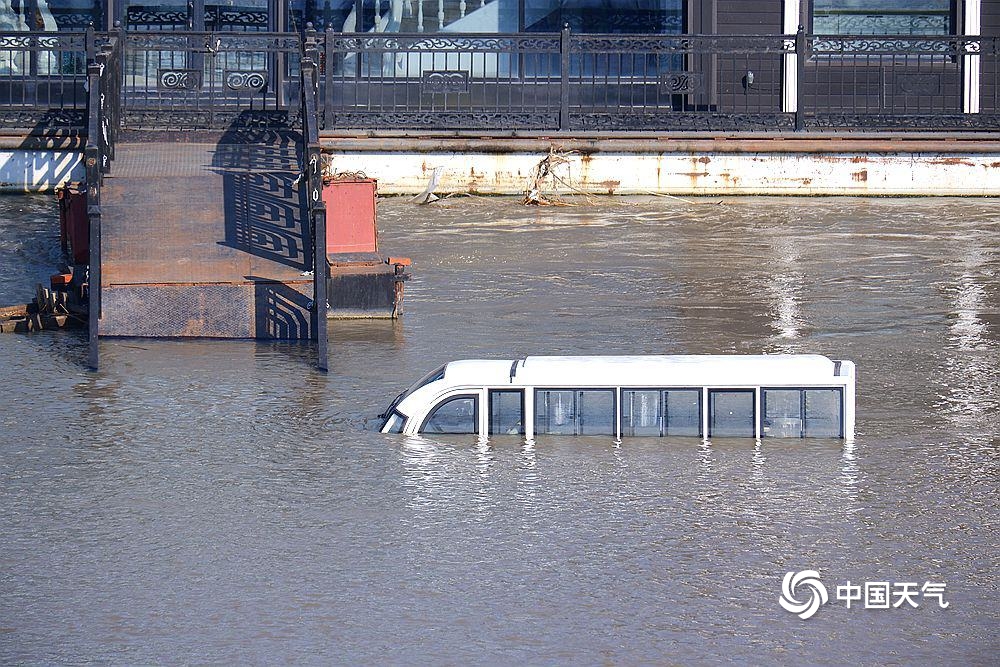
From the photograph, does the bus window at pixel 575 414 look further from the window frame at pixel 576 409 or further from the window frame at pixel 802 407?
the window frame at pixel 802 407

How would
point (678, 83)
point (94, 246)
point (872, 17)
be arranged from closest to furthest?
point (94, 246)
point (678, 83)
point (872, 17)

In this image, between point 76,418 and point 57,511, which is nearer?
point 57,511

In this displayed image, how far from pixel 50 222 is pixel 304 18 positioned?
6296mm

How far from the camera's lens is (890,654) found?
6.45m

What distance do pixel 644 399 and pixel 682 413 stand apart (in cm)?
26

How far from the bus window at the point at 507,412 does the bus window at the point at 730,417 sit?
4.04 ft

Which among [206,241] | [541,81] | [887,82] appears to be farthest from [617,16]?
[206,241]

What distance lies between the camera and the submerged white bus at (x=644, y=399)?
984cm

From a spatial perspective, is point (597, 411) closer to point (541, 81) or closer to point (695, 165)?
point (695, 165)

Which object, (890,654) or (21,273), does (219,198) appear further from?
(890,654)

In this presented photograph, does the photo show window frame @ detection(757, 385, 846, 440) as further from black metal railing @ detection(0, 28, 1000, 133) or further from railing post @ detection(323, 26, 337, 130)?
railing post @ detection(323, 26, 337, 130)

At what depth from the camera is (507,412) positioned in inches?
391

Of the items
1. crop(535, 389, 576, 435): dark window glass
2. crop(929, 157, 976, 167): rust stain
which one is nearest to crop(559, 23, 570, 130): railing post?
crop(929, 157, 976, 167): rust stain

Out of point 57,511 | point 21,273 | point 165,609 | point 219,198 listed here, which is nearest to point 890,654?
point 165,609
